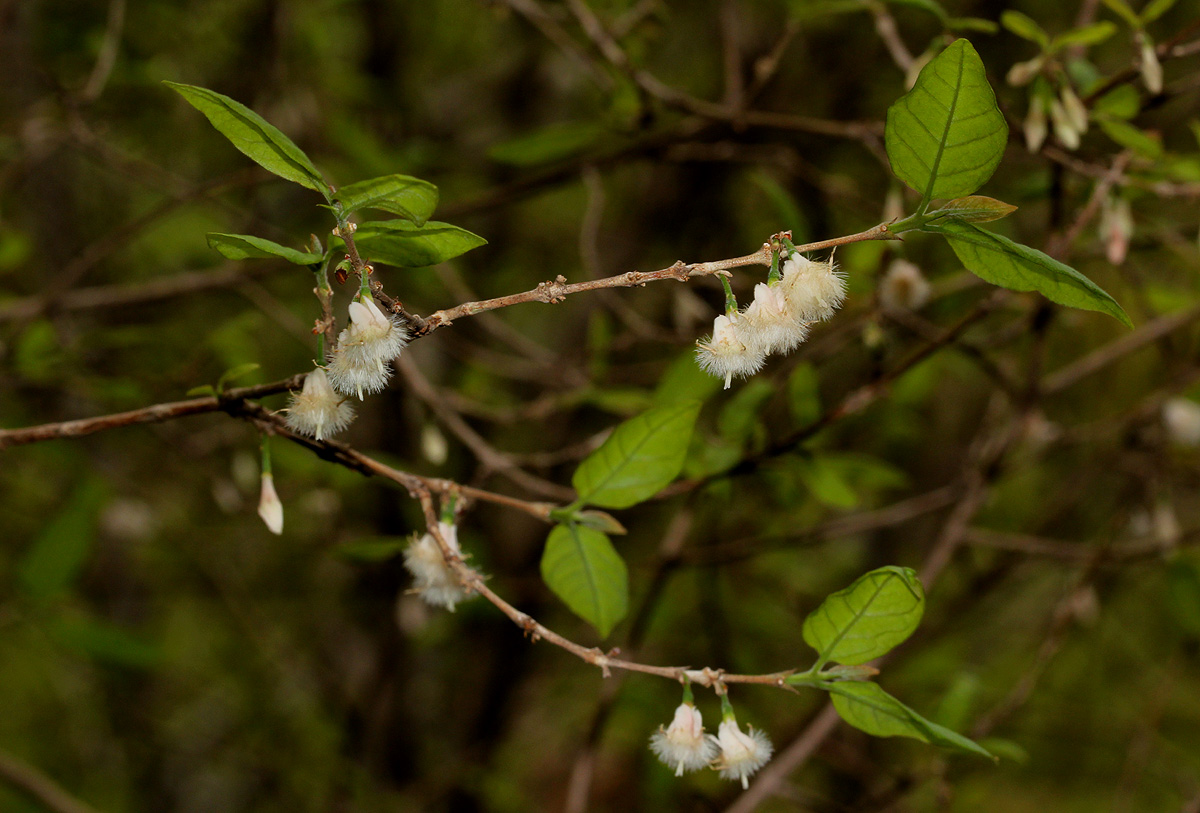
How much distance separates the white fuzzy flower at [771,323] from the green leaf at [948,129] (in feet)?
0.48

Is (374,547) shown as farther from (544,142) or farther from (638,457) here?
(544,142)

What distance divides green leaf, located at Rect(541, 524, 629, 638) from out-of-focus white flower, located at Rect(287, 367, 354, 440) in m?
0.23

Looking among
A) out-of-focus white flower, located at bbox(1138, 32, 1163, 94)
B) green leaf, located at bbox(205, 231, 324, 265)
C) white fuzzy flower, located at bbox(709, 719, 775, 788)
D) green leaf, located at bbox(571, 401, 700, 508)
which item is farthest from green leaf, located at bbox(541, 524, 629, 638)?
out-of-focus white flower, located at bbox(1138, 32, 1163, 94)

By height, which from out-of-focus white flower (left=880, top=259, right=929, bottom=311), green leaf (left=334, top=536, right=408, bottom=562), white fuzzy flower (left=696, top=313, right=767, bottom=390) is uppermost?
out-of-focus white flower (left=880, top=259, right=929, bottom=311)

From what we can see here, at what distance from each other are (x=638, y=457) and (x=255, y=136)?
435 mm

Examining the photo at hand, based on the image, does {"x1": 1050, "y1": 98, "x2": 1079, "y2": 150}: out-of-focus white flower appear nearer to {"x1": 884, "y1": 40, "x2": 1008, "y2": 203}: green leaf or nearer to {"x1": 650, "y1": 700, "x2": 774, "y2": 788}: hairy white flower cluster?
{"x1": 884, "y1": 40, "x2": 1008, "y2": 203}: green leaf

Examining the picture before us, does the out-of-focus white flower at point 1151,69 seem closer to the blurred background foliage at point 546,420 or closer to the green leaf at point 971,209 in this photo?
the blurred background foliage at point 546,420

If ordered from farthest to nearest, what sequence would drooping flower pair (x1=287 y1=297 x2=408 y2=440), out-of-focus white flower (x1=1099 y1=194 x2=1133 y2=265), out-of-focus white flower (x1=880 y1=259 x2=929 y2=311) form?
out-of-focus white flower (x1=880 y1=259 x2=929 y2=311) < out-of-focus white flower (x1=1099 y1=194 x2=1133 y2=265) < drooping flower pair (x1=287 y1=297 x2=408 y2=440)

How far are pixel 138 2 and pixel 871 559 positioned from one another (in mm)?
2850

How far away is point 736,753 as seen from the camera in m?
0.75

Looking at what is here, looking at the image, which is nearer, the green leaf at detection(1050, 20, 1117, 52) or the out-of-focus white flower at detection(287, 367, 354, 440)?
the out-of-focus white flower at detection(287, 367, 354, 440)

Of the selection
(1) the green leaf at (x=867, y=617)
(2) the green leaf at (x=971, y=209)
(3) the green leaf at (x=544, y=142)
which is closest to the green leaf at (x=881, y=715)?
(1) the green leaf at (x=867, y=617)

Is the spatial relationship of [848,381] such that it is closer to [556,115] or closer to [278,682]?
[556,115]

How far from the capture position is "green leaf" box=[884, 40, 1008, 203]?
0.57m
